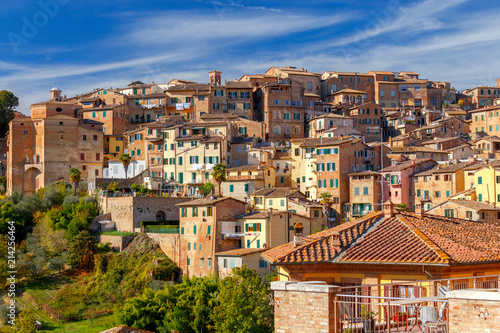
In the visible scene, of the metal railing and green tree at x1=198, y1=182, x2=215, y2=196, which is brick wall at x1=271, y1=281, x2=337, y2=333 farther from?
green tree at x1=198, y1=182, x2=215, y2=196

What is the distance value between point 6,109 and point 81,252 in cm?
4392

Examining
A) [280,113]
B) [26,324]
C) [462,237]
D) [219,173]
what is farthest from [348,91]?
[462,237]

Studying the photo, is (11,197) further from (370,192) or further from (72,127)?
(370,192)

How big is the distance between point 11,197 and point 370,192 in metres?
38.8

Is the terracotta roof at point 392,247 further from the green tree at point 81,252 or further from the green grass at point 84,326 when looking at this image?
the green tree at point 81,252

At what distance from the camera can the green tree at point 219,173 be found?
6969 cm

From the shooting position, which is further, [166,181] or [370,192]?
[166,181]

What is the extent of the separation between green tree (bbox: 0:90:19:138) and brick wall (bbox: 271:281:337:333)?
92.2 m

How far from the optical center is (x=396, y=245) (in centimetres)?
2108

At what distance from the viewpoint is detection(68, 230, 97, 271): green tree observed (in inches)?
2489

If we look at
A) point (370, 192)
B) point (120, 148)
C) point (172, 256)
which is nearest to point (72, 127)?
point (120, 148)

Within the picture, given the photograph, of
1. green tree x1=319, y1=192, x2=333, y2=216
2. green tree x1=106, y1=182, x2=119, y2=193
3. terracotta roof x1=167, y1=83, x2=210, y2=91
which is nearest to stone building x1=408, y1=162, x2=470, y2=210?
green tree x1=319, y1=192, x2=333, y2=216

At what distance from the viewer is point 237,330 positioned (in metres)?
38.1

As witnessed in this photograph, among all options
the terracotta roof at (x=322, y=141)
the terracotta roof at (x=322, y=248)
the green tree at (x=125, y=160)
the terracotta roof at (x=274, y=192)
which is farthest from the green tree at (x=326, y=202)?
the terracotta roof at (x=322, y=248)
